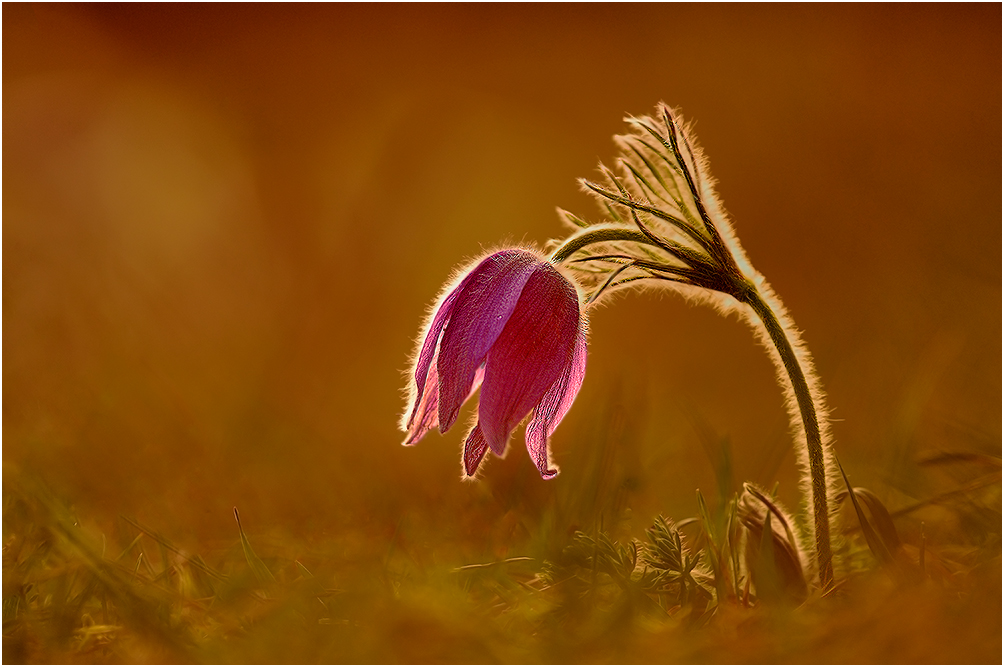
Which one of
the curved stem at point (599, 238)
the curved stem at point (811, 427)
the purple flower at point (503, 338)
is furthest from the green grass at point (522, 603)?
the curved stem at point (599, 238)

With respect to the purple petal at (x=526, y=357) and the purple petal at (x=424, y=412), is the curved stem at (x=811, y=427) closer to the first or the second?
the purple petal at (x=526, y=357)

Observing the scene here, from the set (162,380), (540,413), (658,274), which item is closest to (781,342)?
(658,274)

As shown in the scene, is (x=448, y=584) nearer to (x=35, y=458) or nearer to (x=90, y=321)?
(x=35, y=458)

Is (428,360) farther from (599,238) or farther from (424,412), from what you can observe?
(599,238)

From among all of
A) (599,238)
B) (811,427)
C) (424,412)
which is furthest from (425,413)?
(811,427)

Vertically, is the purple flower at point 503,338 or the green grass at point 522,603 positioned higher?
the purple flower at point 503,338

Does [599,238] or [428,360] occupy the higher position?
[599,238]
